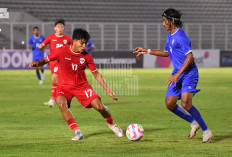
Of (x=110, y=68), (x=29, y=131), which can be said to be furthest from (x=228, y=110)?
(x=110, y=68)

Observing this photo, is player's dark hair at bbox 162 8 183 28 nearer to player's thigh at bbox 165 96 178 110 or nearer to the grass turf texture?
player's thigh at bbox 165 96 178 110

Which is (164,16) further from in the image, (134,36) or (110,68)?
(134,36)

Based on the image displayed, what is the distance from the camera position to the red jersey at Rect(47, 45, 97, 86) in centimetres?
714

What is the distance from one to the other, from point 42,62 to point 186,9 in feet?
108

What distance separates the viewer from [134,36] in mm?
34219

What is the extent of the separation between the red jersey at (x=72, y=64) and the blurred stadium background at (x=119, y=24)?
2389 centimetres

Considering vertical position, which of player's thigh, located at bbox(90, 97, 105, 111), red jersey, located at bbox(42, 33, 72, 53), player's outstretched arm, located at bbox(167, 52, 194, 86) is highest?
red jersey, located at bbox(42, 33, 72, 53)

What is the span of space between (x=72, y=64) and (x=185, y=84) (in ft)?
5.64

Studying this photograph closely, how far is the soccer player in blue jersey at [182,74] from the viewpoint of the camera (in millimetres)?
6812

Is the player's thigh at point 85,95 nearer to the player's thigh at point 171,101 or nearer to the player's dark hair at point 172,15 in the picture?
the player's thigh at point 171,101

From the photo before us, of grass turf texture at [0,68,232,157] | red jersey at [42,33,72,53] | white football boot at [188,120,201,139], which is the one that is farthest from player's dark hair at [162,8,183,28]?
→ red jersey at [42,33,72,53]

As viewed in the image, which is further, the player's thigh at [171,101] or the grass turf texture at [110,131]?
the player's thigh at [171,101]

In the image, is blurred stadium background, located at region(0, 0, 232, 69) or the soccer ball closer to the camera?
the soccer ball

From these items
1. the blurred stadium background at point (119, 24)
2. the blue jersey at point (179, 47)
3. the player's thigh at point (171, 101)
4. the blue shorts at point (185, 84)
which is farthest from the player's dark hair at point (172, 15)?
the blurred stadium background at point (119, 24)
